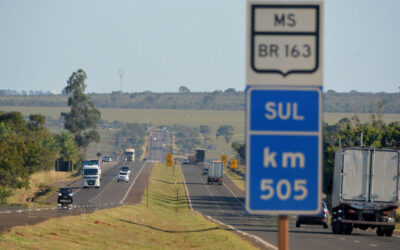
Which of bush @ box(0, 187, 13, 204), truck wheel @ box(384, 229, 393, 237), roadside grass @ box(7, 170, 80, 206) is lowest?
roadside grass @ box(7, 170, 80, 206)

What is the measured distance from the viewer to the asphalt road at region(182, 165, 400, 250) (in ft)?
107

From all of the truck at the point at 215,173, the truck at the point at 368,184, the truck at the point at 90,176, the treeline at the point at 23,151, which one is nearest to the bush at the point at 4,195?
the treeline at the point at 23,151

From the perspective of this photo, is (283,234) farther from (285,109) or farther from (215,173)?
(215,173)

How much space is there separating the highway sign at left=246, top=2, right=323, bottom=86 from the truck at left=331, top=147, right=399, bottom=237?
1234 inches

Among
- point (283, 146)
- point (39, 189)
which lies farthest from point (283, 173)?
point (39, 189)

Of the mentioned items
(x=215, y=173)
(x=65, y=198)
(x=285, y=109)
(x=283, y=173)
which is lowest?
(x=215, y=173)

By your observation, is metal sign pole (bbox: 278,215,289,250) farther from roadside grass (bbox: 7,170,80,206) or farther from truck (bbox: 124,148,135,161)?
truck (bbox: 124,148,135,161)

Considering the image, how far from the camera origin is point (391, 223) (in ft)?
124

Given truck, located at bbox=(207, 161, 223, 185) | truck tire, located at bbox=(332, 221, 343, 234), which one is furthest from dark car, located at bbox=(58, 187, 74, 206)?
truck, located at bbox=(207, 161, 223, 185)

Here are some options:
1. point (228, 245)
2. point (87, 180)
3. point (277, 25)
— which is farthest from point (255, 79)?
point (87, 180)

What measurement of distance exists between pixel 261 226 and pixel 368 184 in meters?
12.8

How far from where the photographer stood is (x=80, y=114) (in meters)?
163

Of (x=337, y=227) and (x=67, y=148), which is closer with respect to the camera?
(x=337, y=227)

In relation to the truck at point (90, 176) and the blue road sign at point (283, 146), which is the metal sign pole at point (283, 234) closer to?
the blue road sign at point (283, 146)
